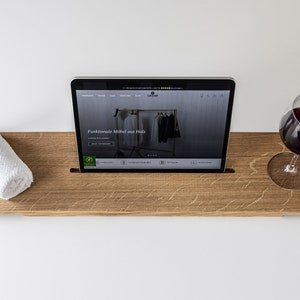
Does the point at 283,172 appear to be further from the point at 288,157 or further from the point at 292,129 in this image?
the point at 292,129

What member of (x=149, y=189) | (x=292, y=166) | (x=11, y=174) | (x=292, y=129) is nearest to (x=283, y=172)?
(x=292, y=166)

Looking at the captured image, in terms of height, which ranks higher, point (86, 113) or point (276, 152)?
point (86, 113)

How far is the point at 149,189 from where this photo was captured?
815 mm

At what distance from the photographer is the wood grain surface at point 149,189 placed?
78cm

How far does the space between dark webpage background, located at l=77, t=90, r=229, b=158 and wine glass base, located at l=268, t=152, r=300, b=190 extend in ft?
0.42

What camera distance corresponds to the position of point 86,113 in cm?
77

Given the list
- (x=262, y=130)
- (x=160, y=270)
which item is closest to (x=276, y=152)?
(x=262, y=130)

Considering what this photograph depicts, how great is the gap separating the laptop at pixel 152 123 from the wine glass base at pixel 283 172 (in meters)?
0.11

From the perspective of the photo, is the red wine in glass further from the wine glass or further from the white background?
the white background
